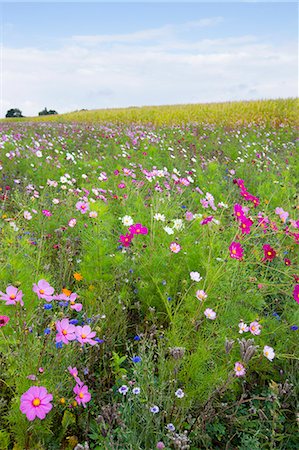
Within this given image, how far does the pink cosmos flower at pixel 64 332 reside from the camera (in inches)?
63.6

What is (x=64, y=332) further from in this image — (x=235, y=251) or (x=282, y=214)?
(x=282, y=214)

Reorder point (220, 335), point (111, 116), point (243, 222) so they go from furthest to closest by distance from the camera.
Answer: point (111, 116)
point (243, 222)
point (220, 335)

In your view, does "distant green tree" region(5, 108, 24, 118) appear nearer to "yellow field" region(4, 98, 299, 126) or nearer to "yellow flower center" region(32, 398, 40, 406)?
"yellow field" region(4, 98, 299, 126)

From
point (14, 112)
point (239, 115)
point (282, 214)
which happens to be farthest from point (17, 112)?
point (282, 214)

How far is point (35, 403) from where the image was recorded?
1.46 m

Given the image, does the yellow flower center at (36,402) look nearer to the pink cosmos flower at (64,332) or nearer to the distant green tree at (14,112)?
the pink cosmos flower at (64,332)

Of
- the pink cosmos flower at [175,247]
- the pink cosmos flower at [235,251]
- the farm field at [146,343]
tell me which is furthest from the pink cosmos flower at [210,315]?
the pink cosmos flower at [175,247]

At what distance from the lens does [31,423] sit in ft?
5.60

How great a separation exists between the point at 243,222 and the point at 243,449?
1.15 m

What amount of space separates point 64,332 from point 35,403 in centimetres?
27

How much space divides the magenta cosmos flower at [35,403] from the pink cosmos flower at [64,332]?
199 mm

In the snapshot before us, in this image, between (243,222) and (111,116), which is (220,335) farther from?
(111,116)

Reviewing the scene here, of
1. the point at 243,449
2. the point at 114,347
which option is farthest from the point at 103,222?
the point at 243,449

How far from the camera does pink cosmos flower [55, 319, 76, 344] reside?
1.62 metres
